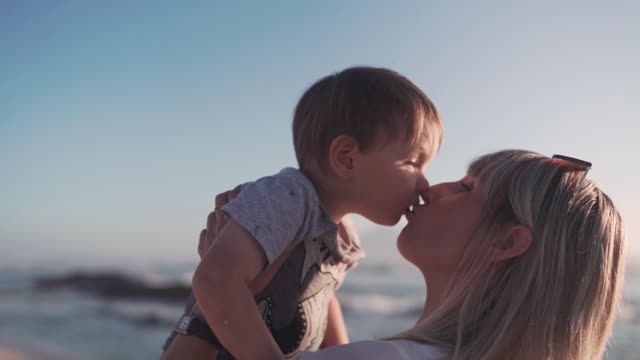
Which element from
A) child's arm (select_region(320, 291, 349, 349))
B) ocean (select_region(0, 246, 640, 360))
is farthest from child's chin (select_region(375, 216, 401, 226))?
ocean (select_region(0, 246, 640, 360))

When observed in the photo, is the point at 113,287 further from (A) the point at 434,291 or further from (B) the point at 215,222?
(A) the point at 434,291

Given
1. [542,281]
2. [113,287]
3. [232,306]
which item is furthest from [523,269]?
[113,287]

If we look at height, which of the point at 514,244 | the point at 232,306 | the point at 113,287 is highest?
the point at 113,287

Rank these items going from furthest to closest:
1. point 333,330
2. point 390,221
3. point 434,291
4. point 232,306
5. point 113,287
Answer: point 113,287, point 333,330, point 390,221, point 434,291, point 232,306

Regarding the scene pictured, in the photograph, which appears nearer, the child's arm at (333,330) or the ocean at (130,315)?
the child's arm at (333,330)

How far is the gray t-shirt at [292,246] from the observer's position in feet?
6.93

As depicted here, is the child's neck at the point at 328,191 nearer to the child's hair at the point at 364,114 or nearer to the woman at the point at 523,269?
the child's hair at the point at 364,114

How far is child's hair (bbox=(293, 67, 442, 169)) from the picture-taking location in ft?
7.86

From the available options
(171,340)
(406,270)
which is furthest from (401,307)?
(171,340)

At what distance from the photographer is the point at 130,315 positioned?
16500 millimetres

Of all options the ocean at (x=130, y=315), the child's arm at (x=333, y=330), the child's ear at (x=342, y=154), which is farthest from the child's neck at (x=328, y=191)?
the ocean at (x=130, y=315)

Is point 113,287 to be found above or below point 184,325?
above

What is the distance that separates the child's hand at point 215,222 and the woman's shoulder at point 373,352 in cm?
60

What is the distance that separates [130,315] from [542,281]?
15.6m
